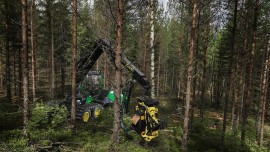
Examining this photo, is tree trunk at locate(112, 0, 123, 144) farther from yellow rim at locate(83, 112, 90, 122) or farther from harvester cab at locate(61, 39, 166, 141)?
yellow rim at locate(83, 112, 90, 122)

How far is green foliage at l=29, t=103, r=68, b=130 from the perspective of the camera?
11.2 m

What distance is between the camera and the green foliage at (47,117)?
440 inches

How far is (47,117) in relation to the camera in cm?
1138

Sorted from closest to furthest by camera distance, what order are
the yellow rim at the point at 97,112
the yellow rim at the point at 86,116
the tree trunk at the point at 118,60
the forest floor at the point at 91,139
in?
the tree trunk at the point at 118,60, the forest floor at the point at 91,139, the yellow rim at the point at 86,116, the yellow rim at the point at 97,112

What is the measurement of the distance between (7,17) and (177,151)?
18915mm

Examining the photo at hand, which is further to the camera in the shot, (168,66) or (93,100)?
(168,66)

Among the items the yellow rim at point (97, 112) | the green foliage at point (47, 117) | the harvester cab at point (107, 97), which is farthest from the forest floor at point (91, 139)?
the harvester cab at point (107, 97)

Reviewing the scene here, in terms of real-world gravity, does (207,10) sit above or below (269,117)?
above

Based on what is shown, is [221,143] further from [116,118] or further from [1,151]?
[1,151]

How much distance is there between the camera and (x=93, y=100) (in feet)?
54.9

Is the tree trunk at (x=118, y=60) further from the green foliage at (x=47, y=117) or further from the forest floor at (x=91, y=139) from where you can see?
the green foliage at (x=47, y=117)

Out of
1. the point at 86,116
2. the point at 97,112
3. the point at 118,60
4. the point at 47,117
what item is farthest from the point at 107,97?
the point at 118,60

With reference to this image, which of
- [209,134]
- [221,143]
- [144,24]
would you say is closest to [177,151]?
[221,143]

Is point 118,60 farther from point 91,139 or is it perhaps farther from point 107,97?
point 107,97
